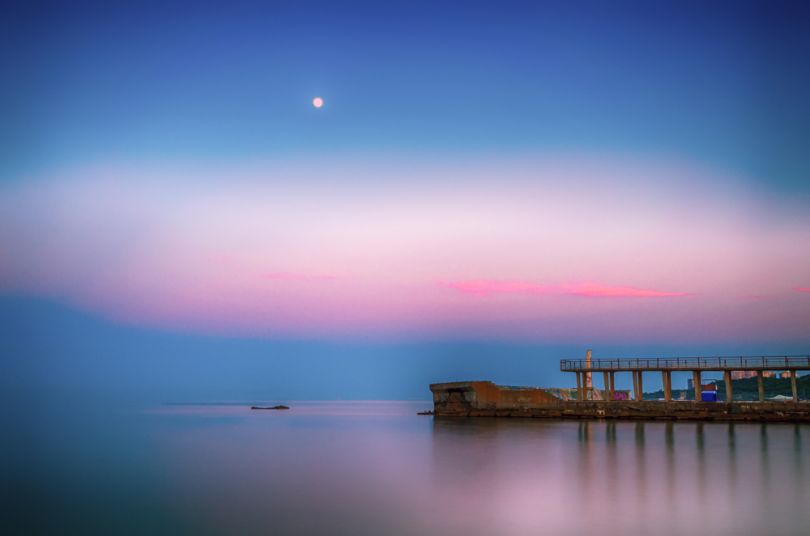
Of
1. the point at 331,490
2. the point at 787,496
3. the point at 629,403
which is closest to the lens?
the point at 787,496

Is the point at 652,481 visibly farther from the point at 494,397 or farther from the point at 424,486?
the point at 494,397

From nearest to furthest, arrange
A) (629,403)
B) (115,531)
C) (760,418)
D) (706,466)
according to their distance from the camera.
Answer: (115,531) → (706,466) → (760,418) → (629,403)

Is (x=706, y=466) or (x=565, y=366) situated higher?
(x=565, y=366)

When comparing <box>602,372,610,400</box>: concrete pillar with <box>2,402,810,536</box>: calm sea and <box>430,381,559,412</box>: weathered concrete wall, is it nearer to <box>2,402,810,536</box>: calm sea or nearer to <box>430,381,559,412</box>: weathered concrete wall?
<box>430,381,559,412</box>: weathered concrete wall

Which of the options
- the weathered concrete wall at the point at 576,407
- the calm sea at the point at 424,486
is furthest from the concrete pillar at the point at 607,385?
the calm sea at the point at 424,486

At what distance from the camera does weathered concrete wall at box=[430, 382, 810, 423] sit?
117 feet

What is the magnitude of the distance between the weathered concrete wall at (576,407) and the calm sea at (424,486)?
6095 millimetres

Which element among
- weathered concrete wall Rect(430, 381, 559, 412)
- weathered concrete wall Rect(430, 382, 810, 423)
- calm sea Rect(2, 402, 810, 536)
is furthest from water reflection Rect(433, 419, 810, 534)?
weathered concrete wall Rect(430, 381, 559, 412)

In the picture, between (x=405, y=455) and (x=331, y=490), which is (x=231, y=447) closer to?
(x=405, y=455)

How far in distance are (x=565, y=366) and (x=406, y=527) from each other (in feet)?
101

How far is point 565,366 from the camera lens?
41.2 m

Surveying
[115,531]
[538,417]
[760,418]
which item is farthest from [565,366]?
[115,531]

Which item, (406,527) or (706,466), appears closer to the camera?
(406,527)

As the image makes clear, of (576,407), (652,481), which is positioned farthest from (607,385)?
(652,481)
